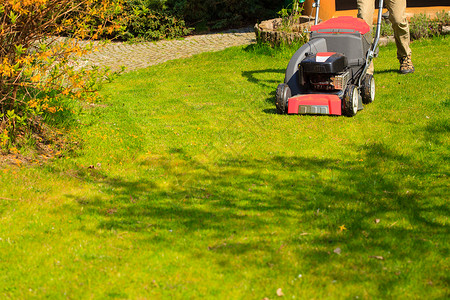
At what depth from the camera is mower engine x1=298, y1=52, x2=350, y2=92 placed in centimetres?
753

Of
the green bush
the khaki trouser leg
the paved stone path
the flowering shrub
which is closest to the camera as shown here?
the flowering shrub

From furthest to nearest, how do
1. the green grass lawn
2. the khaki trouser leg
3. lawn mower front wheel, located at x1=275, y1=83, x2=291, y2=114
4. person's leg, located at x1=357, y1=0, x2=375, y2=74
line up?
the khaki trouser leg → person's leg, located at x1=357, y1=0, x2=375, y2=74 → lawn mower front wheel, located at x1=275, y1=83, x2=291, y2=114 → the green grass lawn

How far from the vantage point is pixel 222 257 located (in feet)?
14.3

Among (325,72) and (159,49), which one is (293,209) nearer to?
(325,72)

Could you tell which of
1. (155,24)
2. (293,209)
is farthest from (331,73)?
(155,24)

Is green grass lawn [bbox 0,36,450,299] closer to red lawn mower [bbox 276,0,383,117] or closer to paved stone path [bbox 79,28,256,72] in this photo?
red lawn mower [bbox 276,0,383,117]

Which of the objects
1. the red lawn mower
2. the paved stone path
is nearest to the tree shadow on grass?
the red lawn mower

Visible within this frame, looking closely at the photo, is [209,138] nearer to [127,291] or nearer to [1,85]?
[1,85]

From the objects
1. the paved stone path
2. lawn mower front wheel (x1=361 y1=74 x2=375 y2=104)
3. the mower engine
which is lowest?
the paved stone path

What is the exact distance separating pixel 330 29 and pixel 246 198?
418cm

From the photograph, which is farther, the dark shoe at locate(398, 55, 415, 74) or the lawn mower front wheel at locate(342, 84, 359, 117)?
the dark shoe at locate(398, 55, 415, 74)

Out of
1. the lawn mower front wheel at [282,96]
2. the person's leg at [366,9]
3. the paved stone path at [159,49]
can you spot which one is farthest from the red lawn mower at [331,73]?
the paved stone path at [159,49]

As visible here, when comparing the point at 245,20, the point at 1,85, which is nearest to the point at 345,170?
the point at 1,85

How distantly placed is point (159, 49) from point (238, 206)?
10.6 m
